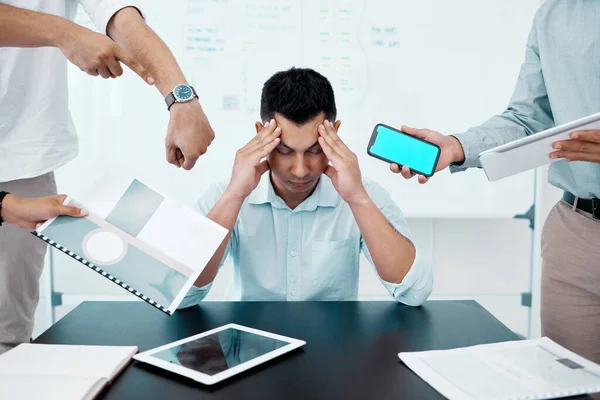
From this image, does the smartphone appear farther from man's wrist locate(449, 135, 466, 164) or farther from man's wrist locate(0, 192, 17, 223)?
man's wrist locate(0, 192, 17, 223)

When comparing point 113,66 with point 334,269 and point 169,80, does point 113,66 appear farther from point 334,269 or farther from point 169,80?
point 334,269

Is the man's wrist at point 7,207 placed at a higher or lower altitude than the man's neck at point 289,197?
higher

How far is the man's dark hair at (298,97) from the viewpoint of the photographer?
4.71 feet

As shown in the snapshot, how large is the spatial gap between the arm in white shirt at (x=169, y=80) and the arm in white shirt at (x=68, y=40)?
0.37 ft

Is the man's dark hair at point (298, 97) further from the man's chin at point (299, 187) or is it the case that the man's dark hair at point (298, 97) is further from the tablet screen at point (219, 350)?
the tablet screen at point (219, 350)

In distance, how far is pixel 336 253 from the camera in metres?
1.47

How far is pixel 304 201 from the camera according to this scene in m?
1.53

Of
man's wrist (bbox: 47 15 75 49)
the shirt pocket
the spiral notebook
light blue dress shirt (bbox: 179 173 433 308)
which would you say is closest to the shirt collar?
light blue dress shirt (bbox: 179 173 433 308)

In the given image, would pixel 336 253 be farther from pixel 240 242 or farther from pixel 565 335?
pixel 565 335

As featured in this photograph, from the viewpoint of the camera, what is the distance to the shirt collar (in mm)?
1506

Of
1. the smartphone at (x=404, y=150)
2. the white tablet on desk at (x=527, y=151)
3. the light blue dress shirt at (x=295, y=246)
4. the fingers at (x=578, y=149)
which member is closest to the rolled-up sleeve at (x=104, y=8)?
the light blue dress shirt at (x=295, y=246)

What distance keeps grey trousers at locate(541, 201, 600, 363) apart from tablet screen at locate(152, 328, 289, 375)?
32.2 inches

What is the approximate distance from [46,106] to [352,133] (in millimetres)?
1323

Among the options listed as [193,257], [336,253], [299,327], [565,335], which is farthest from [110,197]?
[565,335]
